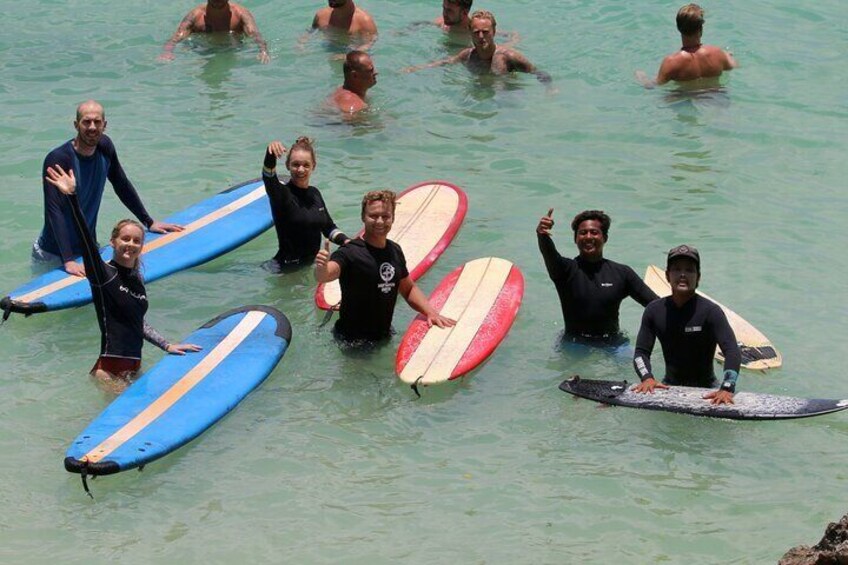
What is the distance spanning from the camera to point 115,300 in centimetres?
708

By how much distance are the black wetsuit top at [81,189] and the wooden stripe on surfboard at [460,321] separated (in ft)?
7.96

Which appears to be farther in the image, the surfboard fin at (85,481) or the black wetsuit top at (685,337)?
the black wetsuit top at (685,337)

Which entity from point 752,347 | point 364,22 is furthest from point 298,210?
point 364,22

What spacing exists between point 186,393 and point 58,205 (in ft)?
6.65

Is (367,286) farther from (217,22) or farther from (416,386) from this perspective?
(217,22)

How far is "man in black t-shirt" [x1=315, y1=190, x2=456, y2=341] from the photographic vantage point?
7.53 meters

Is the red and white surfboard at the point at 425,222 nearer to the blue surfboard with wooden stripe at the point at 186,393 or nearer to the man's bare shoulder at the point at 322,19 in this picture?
the blue surfboard with wooden stripe at the point at 186,393

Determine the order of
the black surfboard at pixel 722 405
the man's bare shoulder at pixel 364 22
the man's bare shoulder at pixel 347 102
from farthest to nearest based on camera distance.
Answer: the man's bare shoulder at pixel 364 22 → the man's bare shoulder at pixel 347 102 → the black surfboard at pixel 722 405

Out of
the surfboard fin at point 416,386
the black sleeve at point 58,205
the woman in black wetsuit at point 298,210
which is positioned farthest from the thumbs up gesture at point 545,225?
the black sleeve at point 58,205

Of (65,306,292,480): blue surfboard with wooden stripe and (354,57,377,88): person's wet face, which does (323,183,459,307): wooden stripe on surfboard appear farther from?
(354,57,377,88): person's wet face

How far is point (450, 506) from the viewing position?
6.47 metres

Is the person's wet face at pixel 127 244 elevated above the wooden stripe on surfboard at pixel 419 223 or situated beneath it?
elevated above

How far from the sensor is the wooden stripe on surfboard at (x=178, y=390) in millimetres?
6586

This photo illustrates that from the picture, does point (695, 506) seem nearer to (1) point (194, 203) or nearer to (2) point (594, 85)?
(1) point (194, 203)
